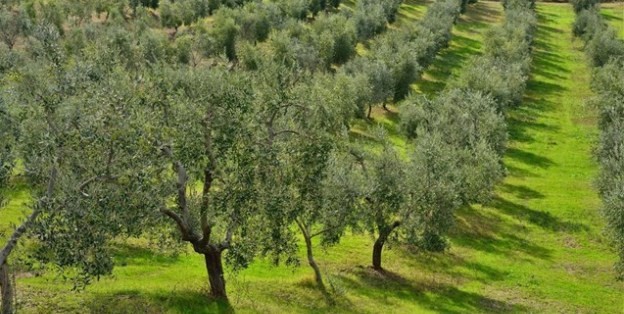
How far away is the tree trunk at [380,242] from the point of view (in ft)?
156

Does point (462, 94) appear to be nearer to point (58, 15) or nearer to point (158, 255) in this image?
point (158, 255)

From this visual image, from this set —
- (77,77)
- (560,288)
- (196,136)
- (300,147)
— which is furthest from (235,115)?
(560,288)

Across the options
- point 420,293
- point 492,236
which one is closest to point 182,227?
point 420,293

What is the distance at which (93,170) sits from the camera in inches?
950

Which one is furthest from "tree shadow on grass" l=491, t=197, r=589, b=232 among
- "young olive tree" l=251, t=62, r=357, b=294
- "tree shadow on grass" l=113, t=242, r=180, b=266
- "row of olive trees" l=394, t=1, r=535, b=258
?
"tree shadow on grass" l=113, t=242, r=180, b=266

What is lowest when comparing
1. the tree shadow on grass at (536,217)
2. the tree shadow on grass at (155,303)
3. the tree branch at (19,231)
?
the tree shadow on grass at (536,217)

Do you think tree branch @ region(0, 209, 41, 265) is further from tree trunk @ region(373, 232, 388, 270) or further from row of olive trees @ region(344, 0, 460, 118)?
row of olive trees @ region(344, 0, 460, 118)

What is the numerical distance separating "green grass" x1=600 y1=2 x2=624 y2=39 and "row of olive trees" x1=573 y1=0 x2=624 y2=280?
16.9ft

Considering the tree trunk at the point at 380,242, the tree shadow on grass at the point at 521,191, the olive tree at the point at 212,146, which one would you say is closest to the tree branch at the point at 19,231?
the olive tree at the point at 212,146

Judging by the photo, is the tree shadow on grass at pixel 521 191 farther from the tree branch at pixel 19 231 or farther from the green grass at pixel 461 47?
the tree branch at pixel 19 231

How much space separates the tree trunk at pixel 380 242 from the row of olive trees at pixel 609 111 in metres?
16.1

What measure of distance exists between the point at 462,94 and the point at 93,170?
2503 inches

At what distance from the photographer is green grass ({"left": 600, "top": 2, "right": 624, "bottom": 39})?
160 meters

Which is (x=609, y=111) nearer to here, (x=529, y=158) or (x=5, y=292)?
(x=529, y=158)
